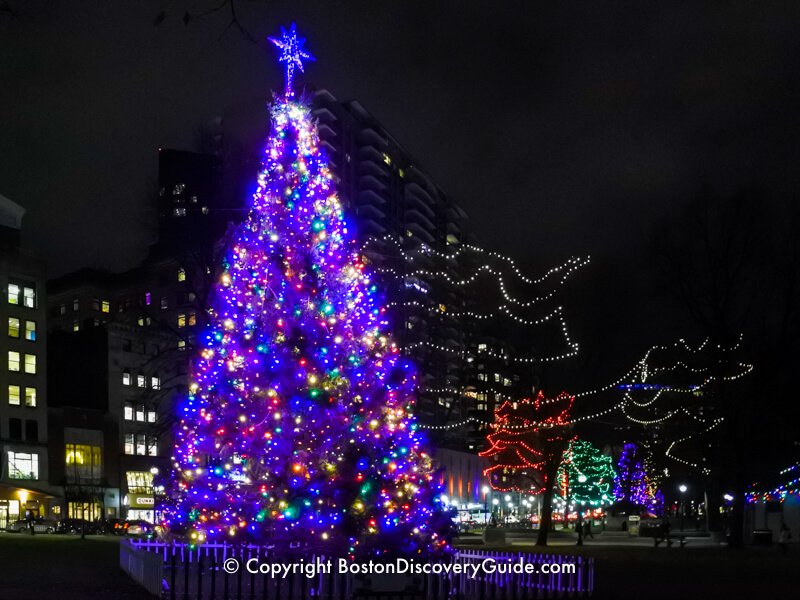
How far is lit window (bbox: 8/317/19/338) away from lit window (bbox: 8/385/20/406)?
396 cm

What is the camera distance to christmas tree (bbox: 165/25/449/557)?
1639cm

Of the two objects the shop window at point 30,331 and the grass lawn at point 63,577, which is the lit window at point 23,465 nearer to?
the shop window at point 30,331

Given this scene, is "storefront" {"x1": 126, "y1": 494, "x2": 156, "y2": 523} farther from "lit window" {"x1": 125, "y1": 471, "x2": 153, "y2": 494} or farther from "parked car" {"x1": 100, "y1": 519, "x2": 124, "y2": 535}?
"parked car" {"x1": 100, "y1": 519, "x2": 124, "y2": 535}

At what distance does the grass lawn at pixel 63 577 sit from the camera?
1683cm

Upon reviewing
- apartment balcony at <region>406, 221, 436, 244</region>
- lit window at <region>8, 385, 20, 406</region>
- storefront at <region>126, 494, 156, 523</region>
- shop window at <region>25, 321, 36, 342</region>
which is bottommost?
storefront at <region>126, 494, 156, 523</region>

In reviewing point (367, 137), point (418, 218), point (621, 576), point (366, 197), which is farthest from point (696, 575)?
point (418, 218)

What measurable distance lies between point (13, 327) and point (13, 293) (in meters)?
2.67

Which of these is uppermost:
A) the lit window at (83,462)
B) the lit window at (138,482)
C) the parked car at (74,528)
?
the lit window at (83,462)

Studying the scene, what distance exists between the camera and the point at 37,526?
60.0 m

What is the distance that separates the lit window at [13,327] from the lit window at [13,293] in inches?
54.5

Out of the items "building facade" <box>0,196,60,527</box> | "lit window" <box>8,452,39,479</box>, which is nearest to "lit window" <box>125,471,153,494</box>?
"building facade" <box>0,196,60,527</box>

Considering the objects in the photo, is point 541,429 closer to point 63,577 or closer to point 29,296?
point 63,577

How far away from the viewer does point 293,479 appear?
16.3 meters

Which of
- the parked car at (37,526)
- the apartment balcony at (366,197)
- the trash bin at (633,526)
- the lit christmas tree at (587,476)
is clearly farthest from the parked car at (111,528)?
the apartment balcony at (366,197)
